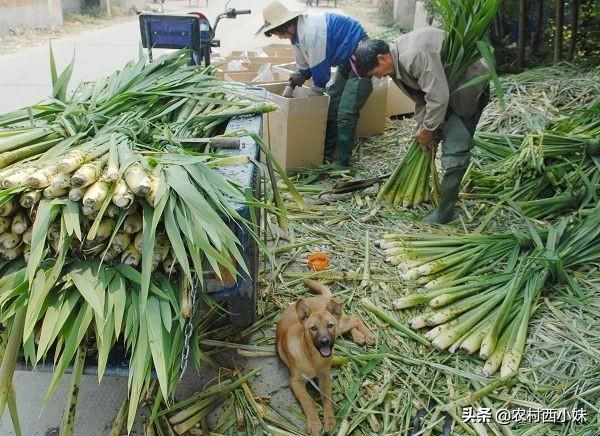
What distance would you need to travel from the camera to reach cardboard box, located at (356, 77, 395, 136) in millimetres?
5582

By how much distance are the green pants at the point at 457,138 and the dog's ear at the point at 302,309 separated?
6.42ft

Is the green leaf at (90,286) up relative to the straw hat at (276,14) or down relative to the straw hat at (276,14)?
down

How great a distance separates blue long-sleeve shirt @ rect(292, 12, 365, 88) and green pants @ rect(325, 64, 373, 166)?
0.24 metres

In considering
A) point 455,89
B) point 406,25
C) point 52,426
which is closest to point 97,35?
point 406,25

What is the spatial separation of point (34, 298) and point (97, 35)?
43.0ft

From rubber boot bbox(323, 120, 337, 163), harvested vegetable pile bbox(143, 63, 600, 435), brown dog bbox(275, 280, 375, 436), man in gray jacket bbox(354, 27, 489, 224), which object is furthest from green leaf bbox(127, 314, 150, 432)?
rubber boot bbox(323, 120, 337, 163)

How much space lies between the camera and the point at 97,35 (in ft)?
43.4

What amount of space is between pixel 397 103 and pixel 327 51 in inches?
66.8

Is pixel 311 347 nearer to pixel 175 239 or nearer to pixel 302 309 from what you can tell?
pixel 302 309

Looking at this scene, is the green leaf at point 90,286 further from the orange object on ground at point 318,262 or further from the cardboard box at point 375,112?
the cardboard box at point 375,112

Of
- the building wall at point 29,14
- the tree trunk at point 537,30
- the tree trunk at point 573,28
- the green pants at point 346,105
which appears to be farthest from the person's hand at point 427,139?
the building wall at point 29,14

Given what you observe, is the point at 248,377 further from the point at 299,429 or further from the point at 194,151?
the point at 194,151

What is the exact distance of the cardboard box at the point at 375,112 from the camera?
220 inches

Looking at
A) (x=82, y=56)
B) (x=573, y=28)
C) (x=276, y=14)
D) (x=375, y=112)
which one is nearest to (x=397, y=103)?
(x=375, y=112)
